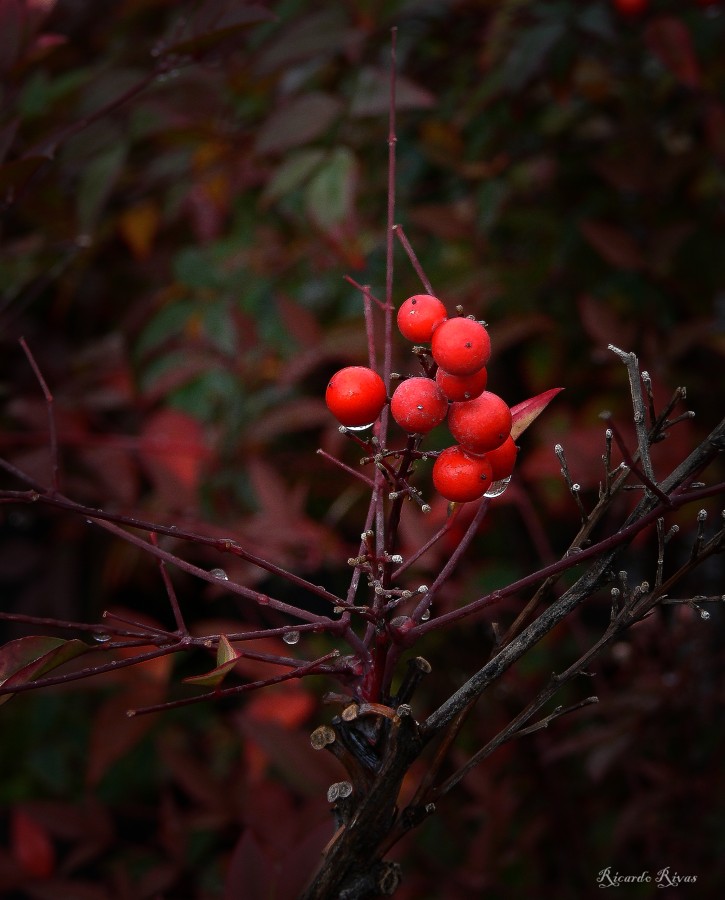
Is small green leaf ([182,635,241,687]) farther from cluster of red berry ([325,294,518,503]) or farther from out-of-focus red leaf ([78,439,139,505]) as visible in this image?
out-of-focus red leaf ([78,439,139,505])

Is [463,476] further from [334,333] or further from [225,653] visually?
[334,333]

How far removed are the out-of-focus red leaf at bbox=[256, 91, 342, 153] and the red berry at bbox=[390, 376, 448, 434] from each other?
0.57 meters

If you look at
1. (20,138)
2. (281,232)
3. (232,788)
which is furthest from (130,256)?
(232,788)

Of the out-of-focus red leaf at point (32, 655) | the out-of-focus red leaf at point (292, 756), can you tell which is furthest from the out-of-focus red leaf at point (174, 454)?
the out-of-focus red leaf at point (32, 655)

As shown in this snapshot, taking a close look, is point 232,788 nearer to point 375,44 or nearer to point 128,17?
point 375,44

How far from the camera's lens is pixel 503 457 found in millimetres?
389

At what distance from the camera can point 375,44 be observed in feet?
3.23

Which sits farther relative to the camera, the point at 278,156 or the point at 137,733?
the point at 278,156

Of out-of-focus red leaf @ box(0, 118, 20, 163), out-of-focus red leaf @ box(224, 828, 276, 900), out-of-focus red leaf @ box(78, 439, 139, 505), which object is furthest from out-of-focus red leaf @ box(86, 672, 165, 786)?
out-of-focus red leaf @ box(0, 118, 20, 163)

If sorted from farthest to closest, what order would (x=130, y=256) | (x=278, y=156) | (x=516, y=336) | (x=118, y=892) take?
(x=130, y=256)
(x=278, y=156)
(x=516, y=336)
(x=118, y=892)

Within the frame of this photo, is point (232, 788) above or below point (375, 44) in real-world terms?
below

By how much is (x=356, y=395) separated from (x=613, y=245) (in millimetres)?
639

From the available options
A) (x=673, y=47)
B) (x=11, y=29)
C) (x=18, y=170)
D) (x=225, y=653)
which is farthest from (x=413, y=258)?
(x=673, y=47)

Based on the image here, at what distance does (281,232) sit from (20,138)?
375 mm
